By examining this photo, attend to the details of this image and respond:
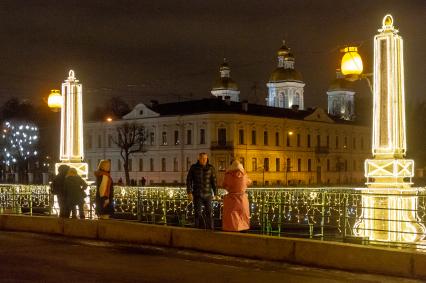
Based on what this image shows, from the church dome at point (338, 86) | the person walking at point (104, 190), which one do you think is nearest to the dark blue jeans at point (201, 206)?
the person walking at point (104, 190)

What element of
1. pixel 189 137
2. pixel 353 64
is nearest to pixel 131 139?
pixel 189 137

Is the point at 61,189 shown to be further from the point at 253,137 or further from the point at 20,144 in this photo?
the point at 20,144

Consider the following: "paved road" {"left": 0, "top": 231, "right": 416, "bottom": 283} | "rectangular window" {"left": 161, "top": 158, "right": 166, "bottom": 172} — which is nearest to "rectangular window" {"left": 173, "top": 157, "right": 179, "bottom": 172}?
"rectangular window" {"left": 161, "top": 158, "right": 166, "bottom": 172}

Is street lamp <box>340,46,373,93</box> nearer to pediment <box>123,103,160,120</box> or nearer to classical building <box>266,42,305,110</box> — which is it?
pediment <box>123,103,160,120</box>

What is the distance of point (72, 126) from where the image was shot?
2562 centimetres

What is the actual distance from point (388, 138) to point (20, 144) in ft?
296

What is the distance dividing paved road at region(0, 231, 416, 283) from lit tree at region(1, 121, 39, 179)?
88.5 meters

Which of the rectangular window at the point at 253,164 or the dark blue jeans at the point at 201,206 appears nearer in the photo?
the dark blue jeans at the point at 201,206

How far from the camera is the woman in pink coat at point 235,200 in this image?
48.8 ft

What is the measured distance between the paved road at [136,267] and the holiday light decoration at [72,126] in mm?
9275

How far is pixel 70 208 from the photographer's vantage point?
63.9 ft

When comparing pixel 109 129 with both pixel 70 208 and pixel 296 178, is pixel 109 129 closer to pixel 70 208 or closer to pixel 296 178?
pixel 296 178

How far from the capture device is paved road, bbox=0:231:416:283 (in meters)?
11.7

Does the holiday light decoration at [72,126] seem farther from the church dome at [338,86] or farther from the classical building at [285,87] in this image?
the church dome at [338,86]
